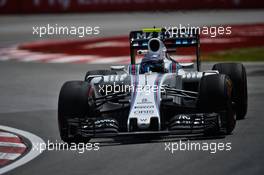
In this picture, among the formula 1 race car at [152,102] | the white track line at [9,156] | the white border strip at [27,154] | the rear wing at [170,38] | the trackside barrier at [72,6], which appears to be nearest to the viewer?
the white border strip at [27,154]

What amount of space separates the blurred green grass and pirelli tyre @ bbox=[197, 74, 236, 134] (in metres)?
10.5

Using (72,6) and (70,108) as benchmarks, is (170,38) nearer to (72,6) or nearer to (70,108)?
(70,108)

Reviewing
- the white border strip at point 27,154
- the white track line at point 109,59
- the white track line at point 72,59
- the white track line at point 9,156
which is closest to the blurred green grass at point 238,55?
the white track line at point 109,59

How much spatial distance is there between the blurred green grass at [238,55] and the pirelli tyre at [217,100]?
1050 cm

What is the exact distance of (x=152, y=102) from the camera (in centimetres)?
1205

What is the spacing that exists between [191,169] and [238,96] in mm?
3780

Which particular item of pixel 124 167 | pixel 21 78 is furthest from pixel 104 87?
pixel 21 78

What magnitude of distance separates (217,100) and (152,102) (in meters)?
0.83

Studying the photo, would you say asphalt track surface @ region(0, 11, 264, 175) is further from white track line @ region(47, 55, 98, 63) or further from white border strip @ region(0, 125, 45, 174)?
white track line @ region(47, 55, 98, 63)

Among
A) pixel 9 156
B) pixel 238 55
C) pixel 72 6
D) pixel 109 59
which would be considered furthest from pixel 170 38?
pixel 72 6

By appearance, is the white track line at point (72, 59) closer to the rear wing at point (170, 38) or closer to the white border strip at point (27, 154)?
the rear wing at point (170, 38)

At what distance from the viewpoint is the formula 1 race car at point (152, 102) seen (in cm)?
1186

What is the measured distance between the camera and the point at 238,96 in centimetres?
1363

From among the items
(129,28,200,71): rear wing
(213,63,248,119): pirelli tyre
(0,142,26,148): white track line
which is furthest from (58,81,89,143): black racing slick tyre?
(213,63,248,119): pirelli tyre
